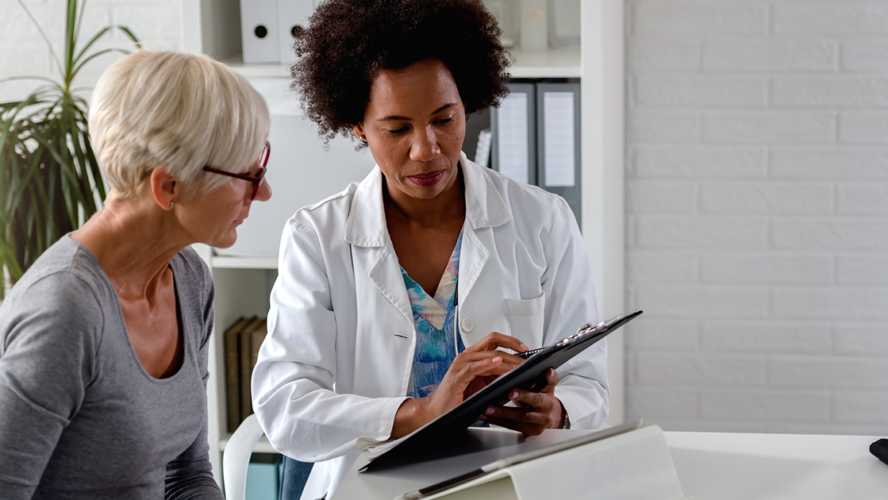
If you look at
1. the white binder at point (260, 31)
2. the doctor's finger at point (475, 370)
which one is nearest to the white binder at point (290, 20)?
the white binder at point (260, 31)

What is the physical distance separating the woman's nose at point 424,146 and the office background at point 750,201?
989 mm

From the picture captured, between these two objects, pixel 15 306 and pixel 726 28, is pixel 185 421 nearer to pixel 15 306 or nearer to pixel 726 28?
pixel 15 306

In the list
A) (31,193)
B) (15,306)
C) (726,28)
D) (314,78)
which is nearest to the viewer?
(15,306)

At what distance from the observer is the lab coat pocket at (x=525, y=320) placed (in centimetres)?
143

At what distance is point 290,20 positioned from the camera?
1877 millimetres

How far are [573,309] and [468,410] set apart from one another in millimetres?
695

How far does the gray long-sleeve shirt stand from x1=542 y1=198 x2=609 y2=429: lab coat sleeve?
64 cm

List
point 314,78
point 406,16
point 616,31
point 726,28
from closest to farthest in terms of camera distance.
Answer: point 406,16
point 314,78
point 616,31
point 726,28

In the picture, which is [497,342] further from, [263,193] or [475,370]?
[263,193]

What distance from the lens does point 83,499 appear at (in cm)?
95

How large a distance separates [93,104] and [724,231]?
1.71 meters

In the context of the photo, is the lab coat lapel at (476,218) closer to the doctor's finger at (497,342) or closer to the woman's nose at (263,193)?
the doctor's finger at (497,342)

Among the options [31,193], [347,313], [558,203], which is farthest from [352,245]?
[31,193]

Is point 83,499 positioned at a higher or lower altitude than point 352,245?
lower
